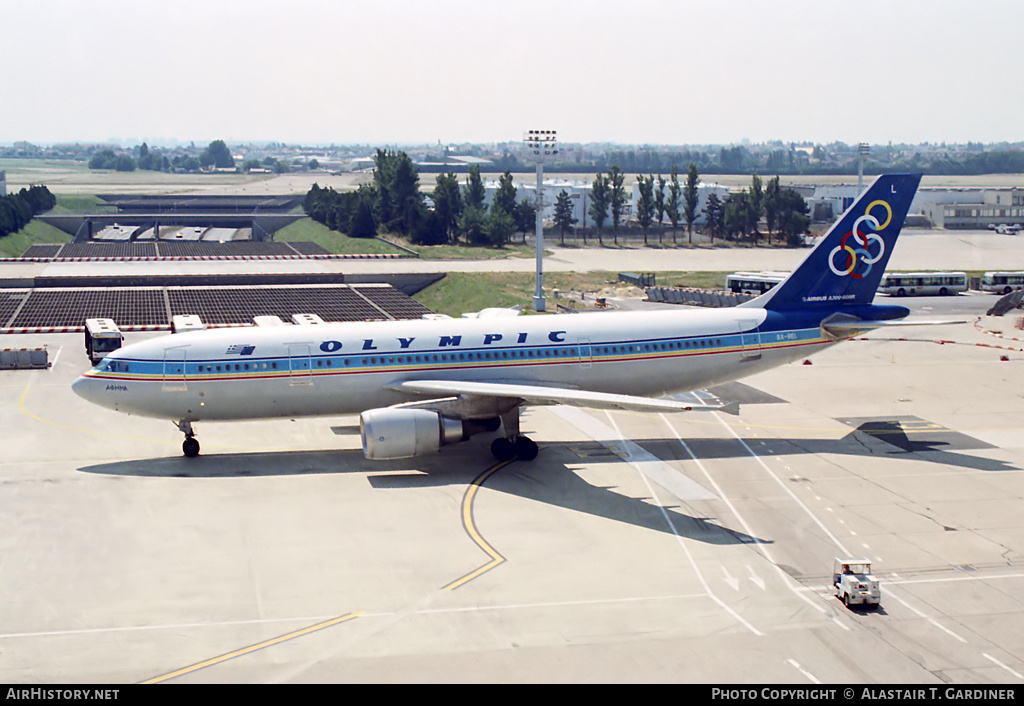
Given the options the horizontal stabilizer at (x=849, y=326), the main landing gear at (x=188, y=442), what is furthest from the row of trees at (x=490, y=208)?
the main landing gear at (x=188, y=442)

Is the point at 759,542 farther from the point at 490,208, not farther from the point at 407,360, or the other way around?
the point at 490,208

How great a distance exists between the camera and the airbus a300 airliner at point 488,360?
1494 inches

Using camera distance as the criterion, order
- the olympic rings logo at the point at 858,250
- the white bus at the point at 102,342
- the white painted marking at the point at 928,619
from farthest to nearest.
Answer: the white bus at the point at 102,342 < the olympic rings logo at the point at 858,250 < the white painted marking at the point at 928,619

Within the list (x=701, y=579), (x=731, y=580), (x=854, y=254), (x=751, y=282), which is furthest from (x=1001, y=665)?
(x=751, y=282)

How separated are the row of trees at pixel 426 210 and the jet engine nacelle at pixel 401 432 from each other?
93.3 meters

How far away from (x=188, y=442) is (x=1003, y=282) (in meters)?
80.7

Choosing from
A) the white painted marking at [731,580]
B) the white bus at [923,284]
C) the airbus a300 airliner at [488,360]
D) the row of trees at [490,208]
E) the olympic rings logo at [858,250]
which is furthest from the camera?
the row of trees at [490,208]

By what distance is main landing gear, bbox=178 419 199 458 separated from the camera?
38.9 meters

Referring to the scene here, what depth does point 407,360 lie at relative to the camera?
39250 millimetres

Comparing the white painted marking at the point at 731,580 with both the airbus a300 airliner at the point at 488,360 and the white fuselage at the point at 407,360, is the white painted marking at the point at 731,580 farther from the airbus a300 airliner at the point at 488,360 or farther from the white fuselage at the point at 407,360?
the white fuselage at the point at 407,360

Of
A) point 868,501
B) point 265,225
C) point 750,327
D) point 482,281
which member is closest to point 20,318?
point 482,281

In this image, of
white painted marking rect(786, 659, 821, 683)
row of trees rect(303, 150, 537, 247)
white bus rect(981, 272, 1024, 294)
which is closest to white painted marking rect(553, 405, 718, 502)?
white painted marking rect(786, 659, 821, 683)

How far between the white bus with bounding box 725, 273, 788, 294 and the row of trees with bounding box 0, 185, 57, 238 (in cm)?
9316
